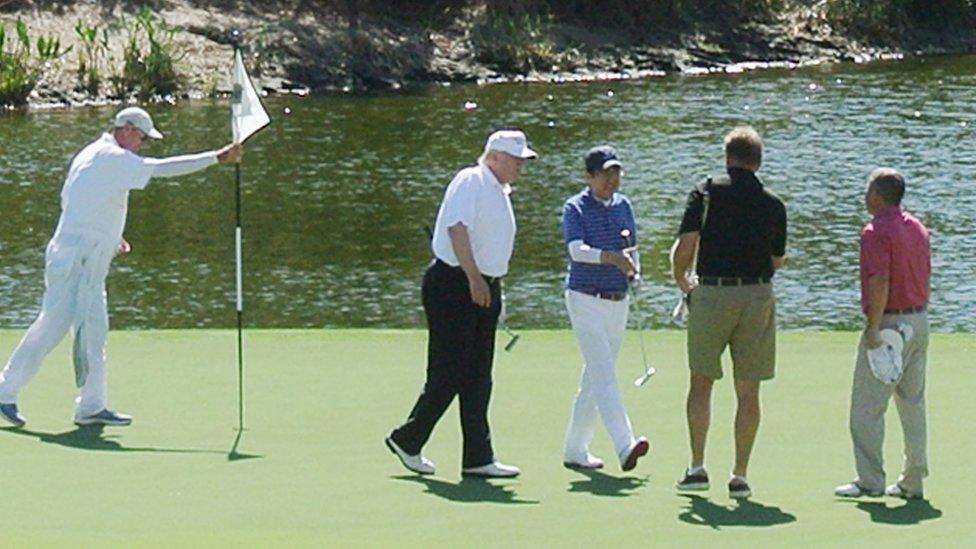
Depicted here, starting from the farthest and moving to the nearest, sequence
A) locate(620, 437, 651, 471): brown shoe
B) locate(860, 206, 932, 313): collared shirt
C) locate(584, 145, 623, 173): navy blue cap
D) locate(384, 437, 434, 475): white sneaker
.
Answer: locate(384, 437, 434, 475): white sneaker < locate(584, 145, 623, 173): navy blue cap < locate(620, 437, 651, 471): brown shoe < locate(860, 206, 932, 313): collared shirt

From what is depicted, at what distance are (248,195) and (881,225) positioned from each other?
796 inches

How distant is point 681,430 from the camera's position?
10.4 metres

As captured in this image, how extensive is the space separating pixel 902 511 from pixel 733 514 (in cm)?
66

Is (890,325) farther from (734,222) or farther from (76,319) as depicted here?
(76,319)

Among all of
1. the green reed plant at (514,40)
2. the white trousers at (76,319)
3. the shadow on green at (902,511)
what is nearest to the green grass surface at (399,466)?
the shadow on green at (902,511)

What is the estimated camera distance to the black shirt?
28.5 ft

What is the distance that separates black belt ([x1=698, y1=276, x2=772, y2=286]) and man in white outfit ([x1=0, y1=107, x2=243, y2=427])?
102 inches

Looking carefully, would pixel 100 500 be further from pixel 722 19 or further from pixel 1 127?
pixel 722 19

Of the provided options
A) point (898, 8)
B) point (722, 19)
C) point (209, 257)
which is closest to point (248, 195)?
point (209, 257)

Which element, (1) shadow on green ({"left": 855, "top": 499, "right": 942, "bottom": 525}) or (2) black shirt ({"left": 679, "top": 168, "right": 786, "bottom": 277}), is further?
(2) black shirt ({"left": 679, "top": 168, "right": 786, "bottom": 277})

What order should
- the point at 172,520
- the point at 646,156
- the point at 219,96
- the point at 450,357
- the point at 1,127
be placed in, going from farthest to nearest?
the point at 219,96 < the point at 1,127 < the point at 646,156 < the point at 450,357 < the point at 172,520

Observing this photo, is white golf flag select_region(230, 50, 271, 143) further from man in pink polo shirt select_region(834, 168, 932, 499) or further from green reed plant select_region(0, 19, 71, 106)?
green reed plant select_region(0, 19, 71, 106)

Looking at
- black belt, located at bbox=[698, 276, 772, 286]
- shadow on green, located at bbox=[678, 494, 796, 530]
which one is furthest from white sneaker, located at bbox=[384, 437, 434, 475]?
black belt, located at bbox=[698, 276, 772, 286]

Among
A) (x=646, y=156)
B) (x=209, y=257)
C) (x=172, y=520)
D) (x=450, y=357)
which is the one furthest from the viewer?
(x=646, y=156)
